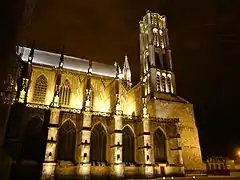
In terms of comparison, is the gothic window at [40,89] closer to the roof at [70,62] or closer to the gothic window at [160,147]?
the roof at [70,62]

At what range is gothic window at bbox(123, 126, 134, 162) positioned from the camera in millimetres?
23203

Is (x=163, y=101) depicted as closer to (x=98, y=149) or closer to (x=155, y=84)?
(x=155, y=84)

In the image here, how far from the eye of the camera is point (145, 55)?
1481 inches

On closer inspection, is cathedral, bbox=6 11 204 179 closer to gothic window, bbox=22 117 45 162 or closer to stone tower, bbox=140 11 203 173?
gothic window, bbox=22 117 45 162

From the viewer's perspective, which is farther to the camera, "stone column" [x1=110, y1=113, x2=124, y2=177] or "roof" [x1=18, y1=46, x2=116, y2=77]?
"roof" [x1=18, y1=46, x2=116, y2=77]

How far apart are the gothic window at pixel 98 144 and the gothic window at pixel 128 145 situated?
2.50m

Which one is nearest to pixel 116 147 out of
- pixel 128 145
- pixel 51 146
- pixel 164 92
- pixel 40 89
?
pixel 128 145

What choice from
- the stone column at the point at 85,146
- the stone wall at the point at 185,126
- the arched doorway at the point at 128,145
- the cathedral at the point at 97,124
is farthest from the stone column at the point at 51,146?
the stone wall at the point at 185,126

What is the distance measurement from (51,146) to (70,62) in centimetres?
1732

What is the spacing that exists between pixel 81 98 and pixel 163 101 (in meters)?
12.2

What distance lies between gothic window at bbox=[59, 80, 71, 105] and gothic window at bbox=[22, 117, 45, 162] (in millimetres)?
7871

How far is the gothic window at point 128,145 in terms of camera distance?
76.1ft

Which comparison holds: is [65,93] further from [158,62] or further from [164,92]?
[158,62]

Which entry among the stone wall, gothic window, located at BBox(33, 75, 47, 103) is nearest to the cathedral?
gothic window, located at BBox(33, 75, 47, 103)
